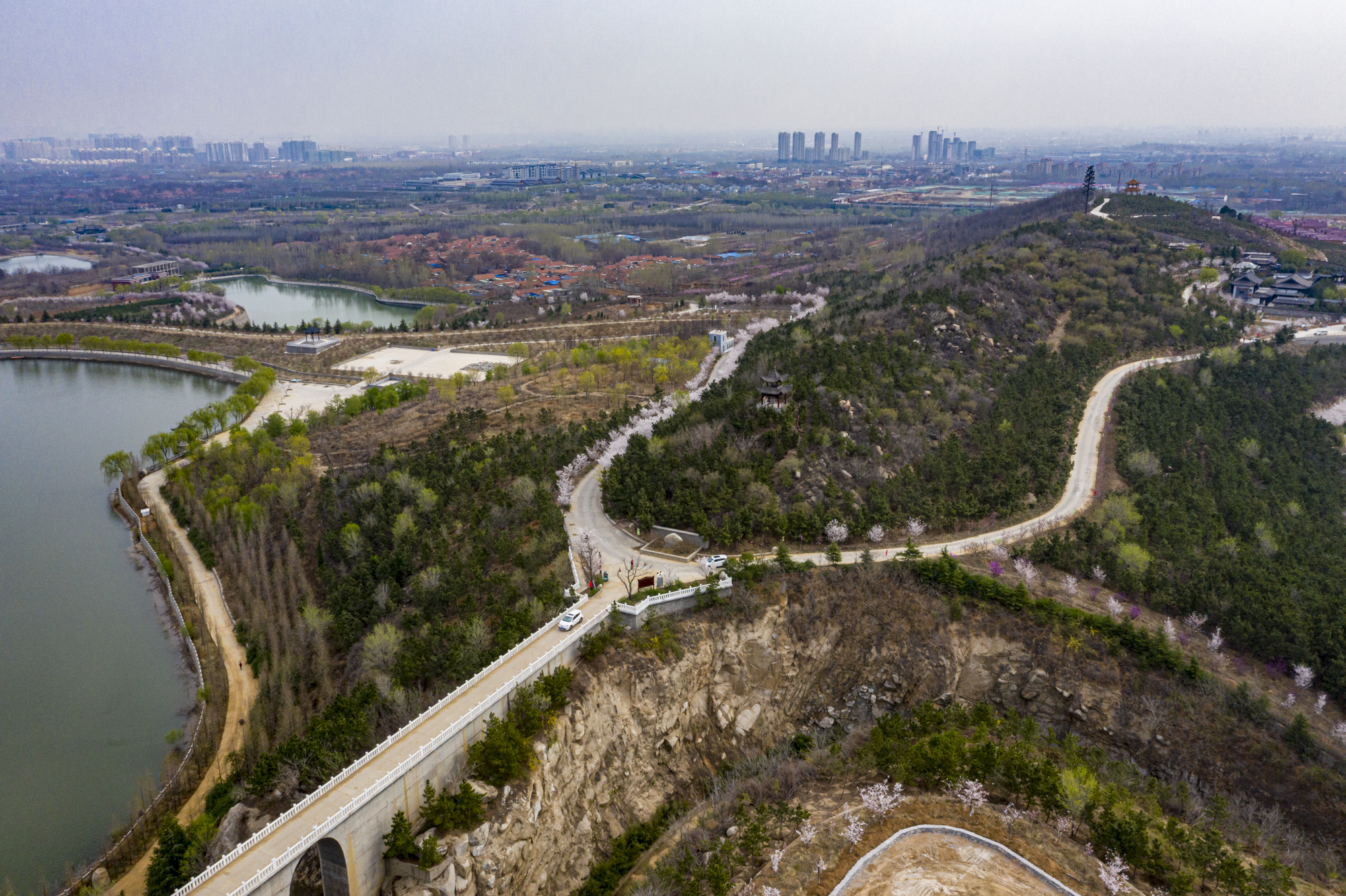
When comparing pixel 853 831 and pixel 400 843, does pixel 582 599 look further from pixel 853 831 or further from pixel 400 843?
pixel 853 831

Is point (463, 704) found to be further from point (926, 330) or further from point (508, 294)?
point (508, 294)

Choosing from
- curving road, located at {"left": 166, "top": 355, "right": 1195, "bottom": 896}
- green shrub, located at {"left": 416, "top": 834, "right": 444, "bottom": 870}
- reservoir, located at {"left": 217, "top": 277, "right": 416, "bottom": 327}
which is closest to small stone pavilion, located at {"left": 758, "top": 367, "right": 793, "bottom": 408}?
curving road, located at {"left": 166, "top": 355, "right": 1195, "bottom": 896}

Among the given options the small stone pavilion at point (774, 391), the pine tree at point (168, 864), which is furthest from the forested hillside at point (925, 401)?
the pine tree at point (168, 864)

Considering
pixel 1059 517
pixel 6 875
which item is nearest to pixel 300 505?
pixel 6 875

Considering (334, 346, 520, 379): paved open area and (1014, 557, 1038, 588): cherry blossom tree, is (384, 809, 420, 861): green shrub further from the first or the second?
(334, 346, 520, 379): paved open area

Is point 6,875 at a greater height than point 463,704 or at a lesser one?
lesser

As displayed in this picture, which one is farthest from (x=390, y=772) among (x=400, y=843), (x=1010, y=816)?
(x=1010, y=816)

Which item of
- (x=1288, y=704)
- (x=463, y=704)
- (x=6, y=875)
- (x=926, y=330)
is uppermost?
(x=926, y=330)
